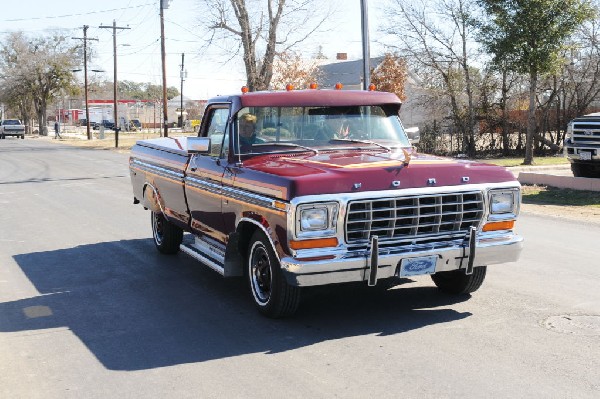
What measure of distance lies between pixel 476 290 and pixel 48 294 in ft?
13.6

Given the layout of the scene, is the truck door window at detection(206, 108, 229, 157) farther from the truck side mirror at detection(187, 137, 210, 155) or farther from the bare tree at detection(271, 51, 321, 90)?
the bare tree at detection(271, 51, 321, 90)

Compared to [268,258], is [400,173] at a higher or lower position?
higher

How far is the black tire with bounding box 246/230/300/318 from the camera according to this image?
6191mm

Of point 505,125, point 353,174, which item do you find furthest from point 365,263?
point 505,125

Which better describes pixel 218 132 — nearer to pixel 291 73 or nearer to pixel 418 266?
pixel 418 266

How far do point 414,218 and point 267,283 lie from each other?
54.4 inches

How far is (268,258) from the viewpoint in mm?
6277

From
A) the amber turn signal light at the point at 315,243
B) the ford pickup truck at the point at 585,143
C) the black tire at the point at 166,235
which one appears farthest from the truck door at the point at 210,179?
the ford pickup truck at the point at 585,143

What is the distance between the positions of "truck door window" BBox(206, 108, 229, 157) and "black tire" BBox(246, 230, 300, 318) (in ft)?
3.79

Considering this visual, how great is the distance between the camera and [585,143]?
15.7 metres

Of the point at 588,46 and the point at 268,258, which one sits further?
the point at 588,46

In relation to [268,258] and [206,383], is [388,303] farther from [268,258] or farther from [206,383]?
[206,383]

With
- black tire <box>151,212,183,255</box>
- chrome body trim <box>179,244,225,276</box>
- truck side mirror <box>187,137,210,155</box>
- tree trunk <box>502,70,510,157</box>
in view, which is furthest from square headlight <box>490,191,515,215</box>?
tree trunk <box>502,70,510,157</box>

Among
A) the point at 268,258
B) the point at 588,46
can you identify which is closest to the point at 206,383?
the point at 268,258
